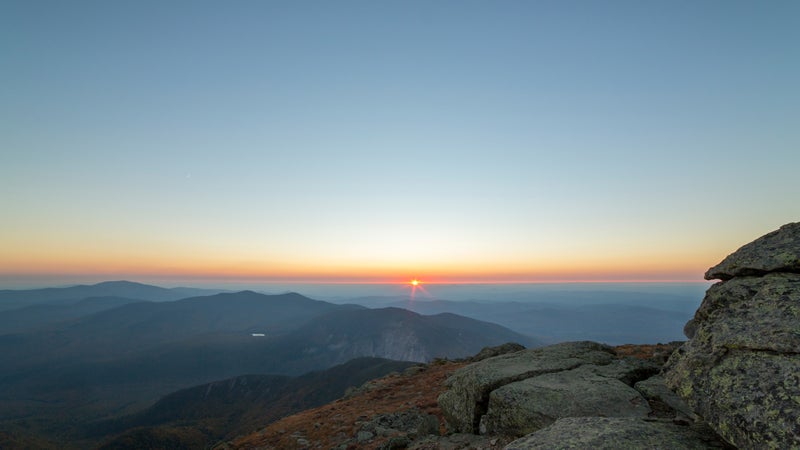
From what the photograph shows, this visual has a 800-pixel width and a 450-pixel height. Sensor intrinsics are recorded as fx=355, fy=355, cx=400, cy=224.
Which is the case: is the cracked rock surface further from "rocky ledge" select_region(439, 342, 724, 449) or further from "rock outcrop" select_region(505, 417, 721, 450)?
"rock outcrop" select_region(505, 417, 721, 450)

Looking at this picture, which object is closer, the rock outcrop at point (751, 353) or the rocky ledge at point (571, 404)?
the rock outcrop at point (751, 353)

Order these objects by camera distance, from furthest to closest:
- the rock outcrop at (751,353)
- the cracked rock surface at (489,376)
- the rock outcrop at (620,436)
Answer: the cracked rock surface at (489,376), the rock outcrop at (620,436), the rock outcrop at (751,353)

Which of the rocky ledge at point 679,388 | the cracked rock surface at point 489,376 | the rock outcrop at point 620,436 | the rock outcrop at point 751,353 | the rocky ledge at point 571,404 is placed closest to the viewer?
the rock outcrop at point 751,353

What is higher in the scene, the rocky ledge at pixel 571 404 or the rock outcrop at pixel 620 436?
the rock outcrop at pixel 620 436

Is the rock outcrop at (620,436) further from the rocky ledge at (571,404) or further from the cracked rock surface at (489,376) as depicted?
the cracked rock surface at (489,376)

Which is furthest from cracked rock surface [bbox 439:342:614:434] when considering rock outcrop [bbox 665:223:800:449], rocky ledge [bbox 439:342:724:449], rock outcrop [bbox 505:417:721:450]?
rock outcrop [bbox 665:223:800:449]

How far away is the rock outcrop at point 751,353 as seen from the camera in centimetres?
696

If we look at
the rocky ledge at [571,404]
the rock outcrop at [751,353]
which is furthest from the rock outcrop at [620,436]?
the rock outcrop at [751,353]

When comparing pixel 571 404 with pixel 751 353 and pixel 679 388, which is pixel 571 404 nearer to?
pixel 679 388

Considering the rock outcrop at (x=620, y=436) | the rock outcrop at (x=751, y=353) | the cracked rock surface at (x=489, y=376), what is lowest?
the cracked rock surface at (x=489, y=376)

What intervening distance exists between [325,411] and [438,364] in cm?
1531

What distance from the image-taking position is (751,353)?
822cm

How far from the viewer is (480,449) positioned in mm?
13430

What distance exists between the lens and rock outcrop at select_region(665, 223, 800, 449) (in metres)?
6.96
